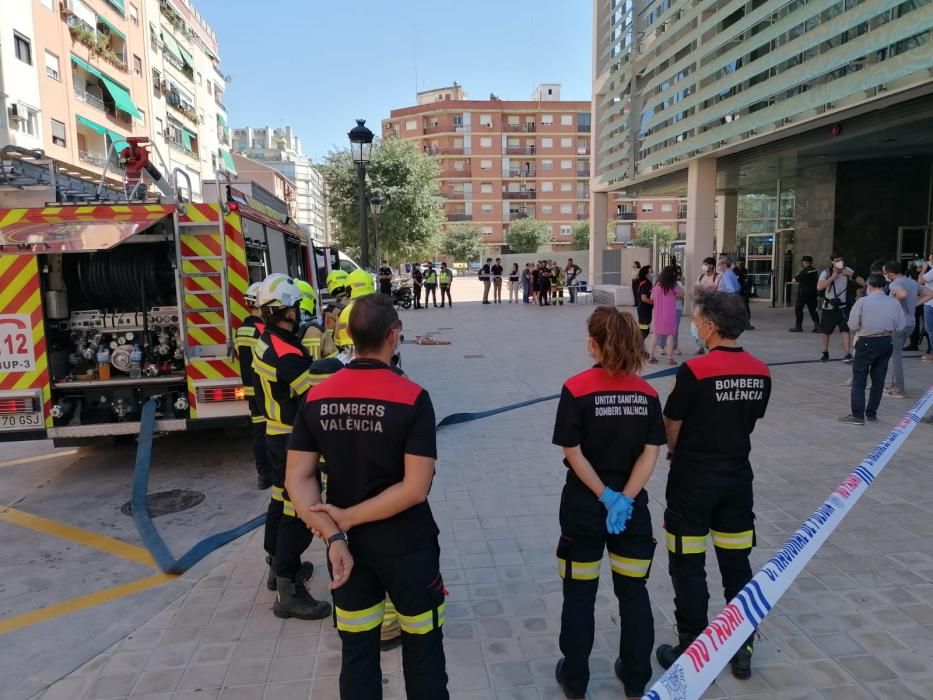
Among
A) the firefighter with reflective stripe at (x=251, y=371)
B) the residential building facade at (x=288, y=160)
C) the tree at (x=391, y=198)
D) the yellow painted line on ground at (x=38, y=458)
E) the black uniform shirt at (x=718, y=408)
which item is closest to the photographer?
the black uniform shirt at (x=718, y=408)

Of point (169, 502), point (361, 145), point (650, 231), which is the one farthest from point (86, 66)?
point (650, 231)

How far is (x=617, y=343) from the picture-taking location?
8.46 ft

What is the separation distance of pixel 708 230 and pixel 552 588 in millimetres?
15097

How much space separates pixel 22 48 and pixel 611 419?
2847cm

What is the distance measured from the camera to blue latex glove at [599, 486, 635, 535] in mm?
2562

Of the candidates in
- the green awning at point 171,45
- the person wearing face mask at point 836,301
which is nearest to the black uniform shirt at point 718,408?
the person wearing face mask at point 836,301

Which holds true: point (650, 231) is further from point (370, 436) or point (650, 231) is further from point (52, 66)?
point (370, 436)

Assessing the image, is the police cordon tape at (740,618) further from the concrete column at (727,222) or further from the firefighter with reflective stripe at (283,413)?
the concrete column at (727,222)

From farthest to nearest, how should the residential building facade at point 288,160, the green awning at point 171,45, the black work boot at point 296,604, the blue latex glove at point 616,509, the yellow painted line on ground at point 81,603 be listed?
the residential building facade at point 288,160
the green awning at point 171,45
the yellow painted line on ground at point 81,603
the black work boot at point 296,604
the blue latex glove at point 616,509

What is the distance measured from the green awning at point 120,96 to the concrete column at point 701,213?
25.2 meters

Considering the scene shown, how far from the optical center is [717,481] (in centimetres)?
282

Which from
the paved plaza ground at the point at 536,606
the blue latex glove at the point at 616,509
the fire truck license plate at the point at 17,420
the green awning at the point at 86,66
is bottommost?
the paved plaza ground at the point at 536,606

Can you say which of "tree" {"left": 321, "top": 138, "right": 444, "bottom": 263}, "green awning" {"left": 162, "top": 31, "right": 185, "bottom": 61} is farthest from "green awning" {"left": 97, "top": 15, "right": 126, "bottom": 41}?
"tree" {"left": 321, "top": 138, "right": 444, "bottom": 263}

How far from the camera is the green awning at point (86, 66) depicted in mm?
26812
